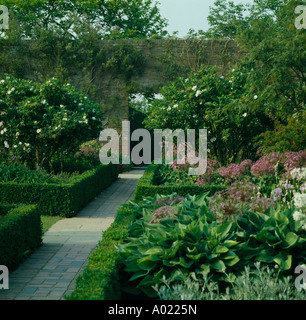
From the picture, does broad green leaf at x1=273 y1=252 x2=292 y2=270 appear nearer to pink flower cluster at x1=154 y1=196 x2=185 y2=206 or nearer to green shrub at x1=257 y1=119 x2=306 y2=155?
pink flower cluster at x1=154 y1=196 x2=185 y2=206

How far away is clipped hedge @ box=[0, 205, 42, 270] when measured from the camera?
4.68 metres

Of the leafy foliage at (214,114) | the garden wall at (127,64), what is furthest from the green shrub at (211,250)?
the garden wall at (127,64)

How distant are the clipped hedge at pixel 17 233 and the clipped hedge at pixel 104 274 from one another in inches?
40.9

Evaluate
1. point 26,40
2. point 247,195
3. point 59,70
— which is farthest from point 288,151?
point 26,40

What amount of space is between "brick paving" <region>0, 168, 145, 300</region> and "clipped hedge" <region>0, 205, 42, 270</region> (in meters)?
0.11

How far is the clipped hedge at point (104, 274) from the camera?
10.4 feet

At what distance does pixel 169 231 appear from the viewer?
171 inches

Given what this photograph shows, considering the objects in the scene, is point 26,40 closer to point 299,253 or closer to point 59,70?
point 59,70

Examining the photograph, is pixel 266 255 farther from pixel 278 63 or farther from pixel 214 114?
pixel 214 114

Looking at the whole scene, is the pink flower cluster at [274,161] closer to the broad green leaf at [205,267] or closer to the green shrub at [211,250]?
the green shrub at [211,250]

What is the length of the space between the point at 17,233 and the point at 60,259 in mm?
587

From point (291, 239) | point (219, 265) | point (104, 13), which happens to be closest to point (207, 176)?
point (291, 239)

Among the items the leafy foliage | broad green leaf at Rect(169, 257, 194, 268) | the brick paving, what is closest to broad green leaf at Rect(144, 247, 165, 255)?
broad green leaf at Rect(169, 257, 194, 268)
